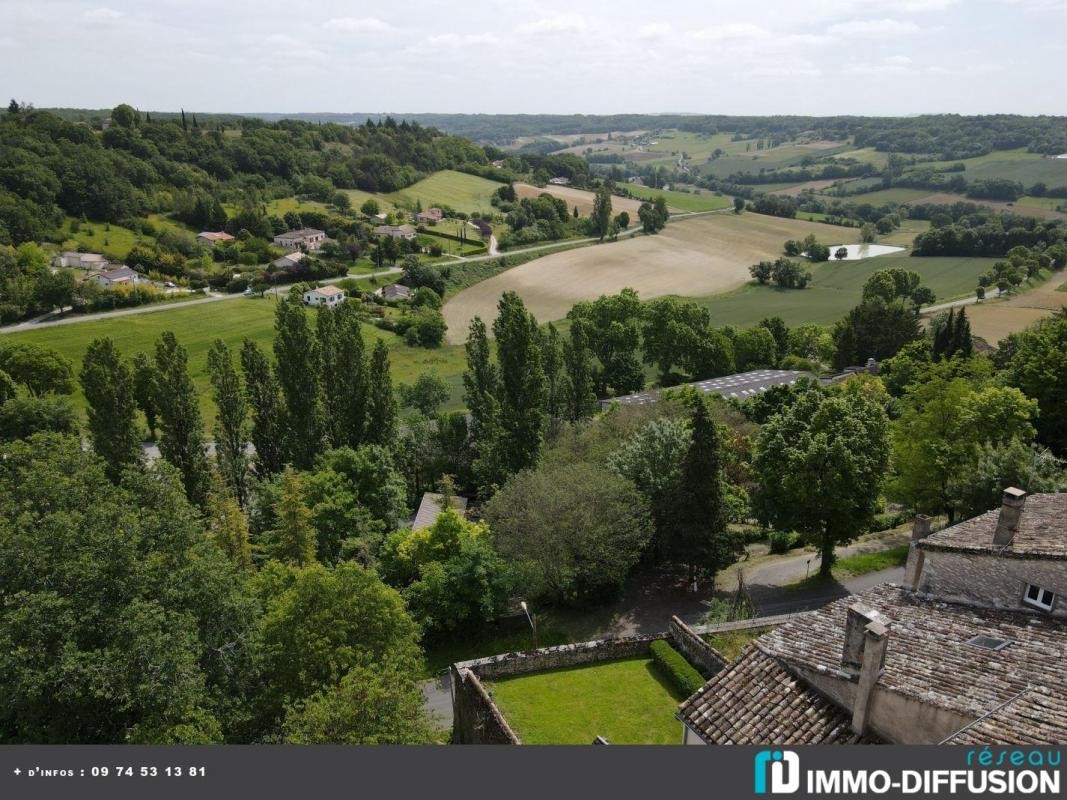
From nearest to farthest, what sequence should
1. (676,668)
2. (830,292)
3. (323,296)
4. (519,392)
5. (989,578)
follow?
(989,578) < (676,668) < (519,392) < (323,296) < (830,292)

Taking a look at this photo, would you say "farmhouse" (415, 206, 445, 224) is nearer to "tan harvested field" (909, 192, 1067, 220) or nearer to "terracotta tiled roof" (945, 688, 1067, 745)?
"tan harvested field" (909, 192, 1067, 220)

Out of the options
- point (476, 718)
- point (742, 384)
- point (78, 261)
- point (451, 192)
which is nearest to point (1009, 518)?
point (476, 718)

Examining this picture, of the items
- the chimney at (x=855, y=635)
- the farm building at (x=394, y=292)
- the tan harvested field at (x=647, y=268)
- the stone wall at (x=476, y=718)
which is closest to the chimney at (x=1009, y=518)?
the chimney at (x=855, y=635)

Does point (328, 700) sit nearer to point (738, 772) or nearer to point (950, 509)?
point (738, 772)

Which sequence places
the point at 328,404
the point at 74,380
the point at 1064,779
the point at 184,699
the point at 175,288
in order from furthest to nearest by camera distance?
the point at 175,288 → the point at 74,380 → the point at 328,404 → the point at 184,699 → the point at 1064,779

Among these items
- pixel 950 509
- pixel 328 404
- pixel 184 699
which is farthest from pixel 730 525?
→ pixel 184 699

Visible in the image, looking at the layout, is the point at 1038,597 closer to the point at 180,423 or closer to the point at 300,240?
the point at 180,423
